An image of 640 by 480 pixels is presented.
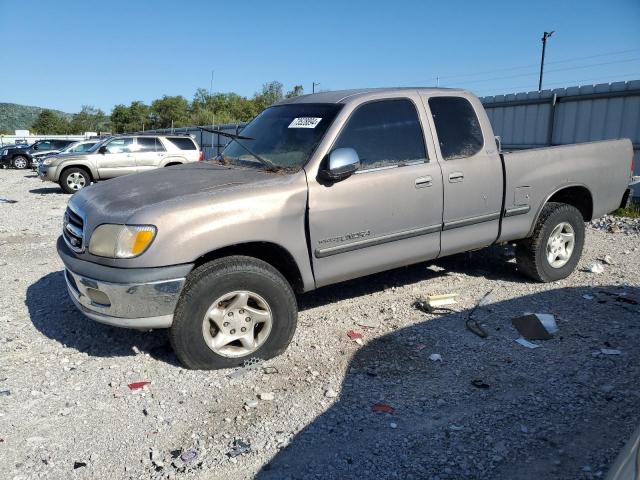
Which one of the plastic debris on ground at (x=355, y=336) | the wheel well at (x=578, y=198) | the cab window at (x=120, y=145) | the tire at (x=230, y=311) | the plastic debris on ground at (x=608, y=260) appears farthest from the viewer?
the cab window at (x=120, y=145)

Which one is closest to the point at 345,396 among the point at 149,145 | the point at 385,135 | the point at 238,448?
the point at 238,448

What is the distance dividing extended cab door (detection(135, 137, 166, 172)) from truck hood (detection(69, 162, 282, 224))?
12.3m

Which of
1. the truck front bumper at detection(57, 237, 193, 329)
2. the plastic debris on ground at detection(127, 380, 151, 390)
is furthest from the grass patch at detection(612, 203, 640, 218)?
the plastic debris on ground at detection(127, 380, 151, 390)

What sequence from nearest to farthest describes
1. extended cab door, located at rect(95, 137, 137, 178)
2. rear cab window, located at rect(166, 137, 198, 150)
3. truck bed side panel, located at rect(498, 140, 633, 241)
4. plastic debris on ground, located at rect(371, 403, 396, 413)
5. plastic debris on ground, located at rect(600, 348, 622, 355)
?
plastic debris on ground, located at rect(371, 403, 396, 413) → plastic debris on ground, located at rect(600, 348, 622, 355) → truck bed side panel, located at rect(498, 140, 633, 241) → extended cab door, located at rect(95, 137, 137, 178) → rear cab window, located at rect(166, 137, 198, 150)

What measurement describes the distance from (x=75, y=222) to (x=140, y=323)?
3.44 ft

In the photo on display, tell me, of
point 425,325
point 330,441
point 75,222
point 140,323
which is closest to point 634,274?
point 425,325

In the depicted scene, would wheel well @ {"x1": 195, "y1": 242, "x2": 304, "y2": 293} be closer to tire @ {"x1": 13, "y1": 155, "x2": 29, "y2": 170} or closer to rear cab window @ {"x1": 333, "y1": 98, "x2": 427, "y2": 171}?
rear cab window @ {"x1": 333, "y1": 98, "x2": 427, "y2": 171}

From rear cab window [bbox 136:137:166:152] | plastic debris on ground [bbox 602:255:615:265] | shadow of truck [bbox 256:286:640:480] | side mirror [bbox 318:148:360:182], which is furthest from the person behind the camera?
rear cab window [bbox 136:137:166:152]

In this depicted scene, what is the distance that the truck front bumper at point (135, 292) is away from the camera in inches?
127

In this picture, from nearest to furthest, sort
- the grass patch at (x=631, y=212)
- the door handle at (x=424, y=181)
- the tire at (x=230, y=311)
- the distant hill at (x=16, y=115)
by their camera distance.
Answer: the tire at (x=230, y=311) < the door handle at (x=424, y=181) < the grass patch at (x=631, y=212) < the distant hill at (x=16, y=115)

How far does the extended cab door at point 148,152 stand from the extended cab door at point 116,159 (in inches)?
7.7

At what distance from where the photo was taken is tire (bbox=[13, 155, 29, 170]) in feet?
95.5

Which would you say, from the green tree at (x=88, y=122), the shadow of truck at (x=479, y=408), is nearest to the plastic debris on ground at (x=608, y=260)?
the shadow of truck at (x=479, y=408)

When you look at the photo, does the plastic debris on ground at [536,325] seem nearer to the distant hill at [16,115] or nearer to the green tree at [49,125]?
the green tree at [49,125]
